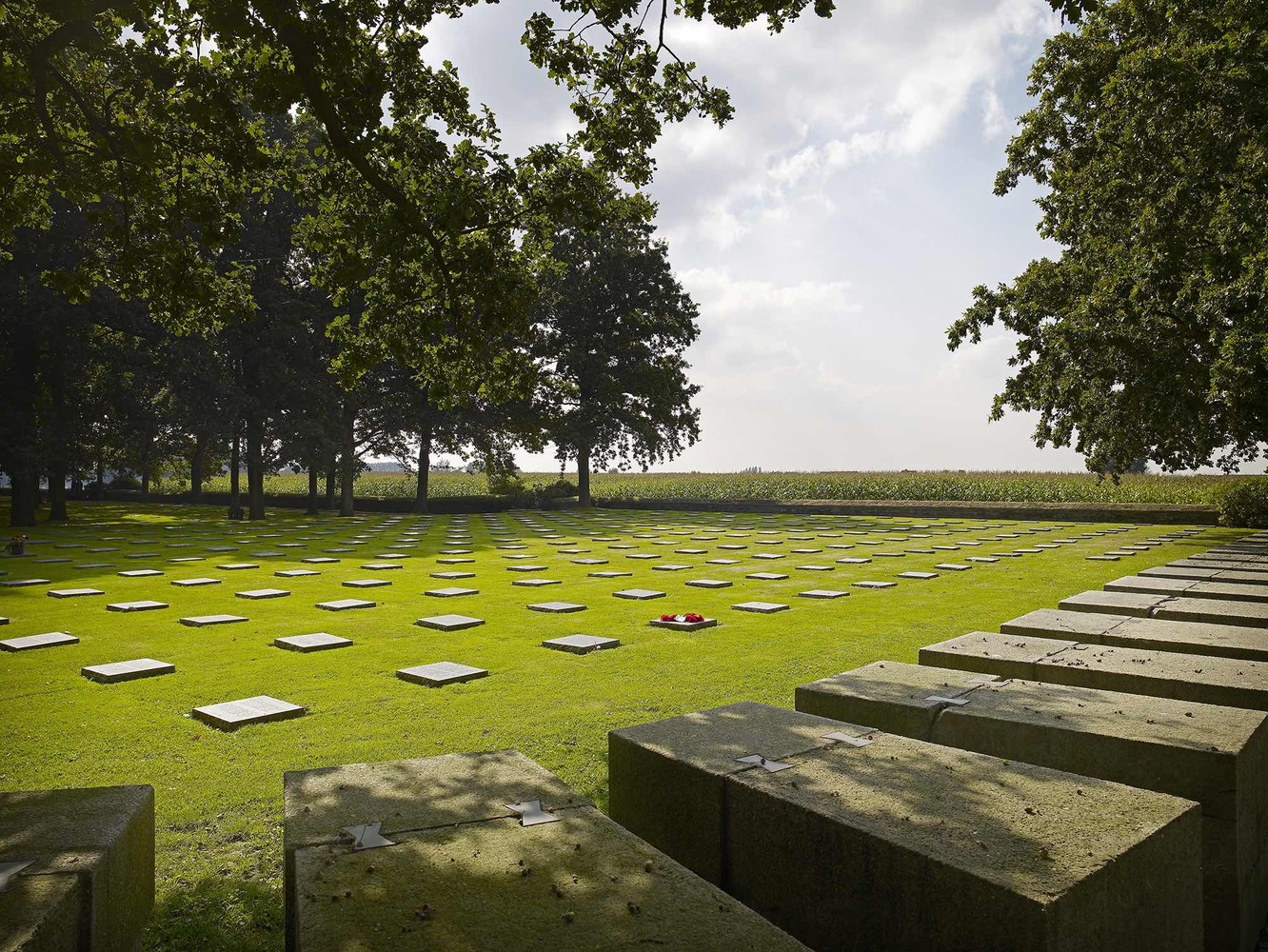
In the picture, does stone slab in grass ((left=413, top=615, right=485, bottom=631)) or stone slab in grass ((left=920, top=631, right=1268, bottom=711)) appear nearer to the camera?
stone slab in grass ((left=920, top=631, right=1268, bottom=711))

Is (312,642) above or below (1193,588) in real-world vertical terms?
below

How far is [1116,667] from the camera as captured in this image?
479 cm

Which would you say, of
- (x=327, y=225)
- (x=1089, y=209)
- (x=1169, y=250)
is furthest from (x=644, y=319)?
Result: (x=327, y=225)

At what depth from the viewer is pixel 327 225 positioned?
8852 mm

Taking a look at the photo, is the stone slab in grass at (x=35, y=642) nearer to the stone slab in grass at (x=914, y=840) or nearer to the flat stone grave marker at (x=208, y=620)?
the flat stone grave marker at (x=208, y=620)

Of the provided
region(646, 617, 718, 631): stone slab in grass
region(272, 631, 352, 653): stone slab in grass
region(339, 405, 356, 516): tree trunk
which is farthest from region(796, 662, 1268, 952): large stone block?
region(339, 405, 356, 516): tree trunk

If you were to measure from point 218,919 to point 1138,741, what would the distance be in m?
3.91

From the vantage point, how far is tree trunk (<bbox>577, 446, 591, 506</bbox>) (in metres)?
41.7

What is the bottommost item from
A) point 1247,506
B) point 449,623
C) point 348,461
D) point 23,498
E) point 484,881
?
point 449,623

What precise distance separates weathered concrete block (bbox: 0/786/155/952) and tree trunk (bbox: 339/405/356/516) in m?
31.4

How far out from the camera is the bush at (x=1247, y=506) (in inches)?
974

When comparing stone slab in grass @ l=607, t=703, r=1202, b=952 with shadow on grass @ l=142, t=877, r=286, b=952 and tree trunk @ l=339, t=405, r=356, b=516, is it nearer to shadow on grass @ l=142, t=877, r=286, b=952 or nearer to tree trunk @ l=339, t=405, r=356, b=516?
shadow on grass @ l=142, t=877, r=286, b=952

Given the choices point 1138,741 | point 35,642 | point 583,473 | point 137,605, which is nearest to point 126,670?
point 35,642

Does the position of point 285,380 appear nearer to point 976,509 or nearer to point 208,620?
point 208,620
